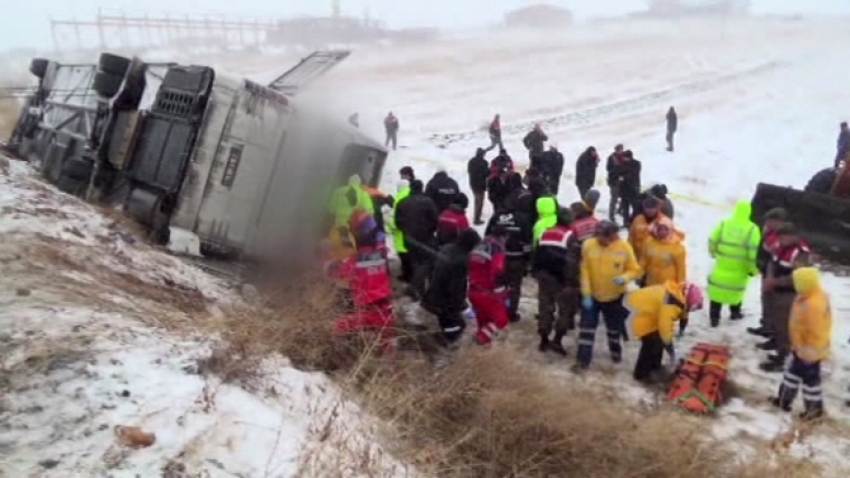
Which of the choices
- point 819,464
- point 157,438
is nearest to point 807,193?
point 819,464

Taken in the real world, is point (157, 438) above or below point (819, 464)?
below

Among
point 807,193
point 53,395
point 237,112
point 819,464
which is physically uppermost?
point 807,193

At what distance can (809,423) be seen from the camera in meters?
5.32

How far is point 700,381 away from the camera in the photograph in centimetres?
590

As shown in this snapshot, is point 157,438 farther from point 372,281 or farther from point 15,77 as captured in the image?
point 15,77

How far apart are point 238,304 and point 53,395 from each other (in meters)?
2.81

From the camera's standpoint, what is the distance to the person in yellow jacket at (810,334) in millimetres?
5402

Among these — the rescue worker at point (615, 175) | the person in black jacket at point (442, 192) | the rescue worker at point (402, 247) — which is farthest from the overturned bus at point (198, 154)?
the rescue worker at point (615, 175)

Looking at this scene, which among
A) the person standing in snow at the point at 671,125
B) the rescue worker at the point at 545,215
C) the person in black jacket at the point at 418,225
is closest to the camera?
the rescue worker at the point at 545,215

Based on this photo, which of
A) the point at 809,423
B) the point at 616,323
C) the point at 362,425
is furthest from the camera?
the point at 616,323

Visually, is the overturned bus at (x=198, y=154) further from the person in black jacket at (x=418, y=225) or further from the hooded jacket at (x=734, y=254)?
the hooded jacket at (x=734, y=254)

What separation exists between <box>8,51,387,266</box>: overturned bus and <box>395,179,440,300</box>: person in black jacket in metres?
0.97

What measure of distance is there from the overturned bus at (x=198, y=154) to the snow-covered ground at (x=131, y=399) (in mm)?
1880

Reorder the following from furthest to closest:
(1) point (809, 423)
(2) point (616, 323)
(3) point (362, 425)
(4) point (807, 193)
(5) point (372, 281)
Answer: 1. (4) point (807, 193)
2. (2) point (616, 323)
3. (5) point (372, 281)
4. (1) point (809, 423)
5. (3) point (362, 425)
